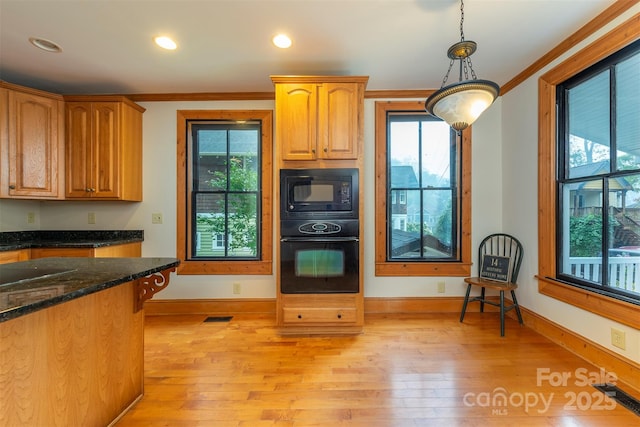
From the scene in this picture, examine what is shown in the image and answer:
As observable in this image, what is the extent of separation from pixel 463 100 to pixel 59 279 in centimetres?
214

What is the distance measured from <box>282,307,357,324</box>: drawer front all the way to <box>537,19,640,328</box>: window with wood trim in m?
1.76

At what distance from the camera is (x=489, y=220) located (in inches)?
116

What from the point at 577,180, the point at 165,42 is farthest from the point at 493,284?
the point at 165,42

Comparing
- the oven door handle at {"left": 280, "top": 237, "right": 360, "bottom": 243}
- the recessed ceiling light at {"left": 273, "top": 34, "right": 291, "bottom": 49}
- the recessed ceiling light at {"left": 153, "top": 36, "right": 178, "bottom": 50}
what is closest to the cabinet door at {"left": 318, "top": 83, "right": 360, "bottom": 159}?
the recessed ceiling light at {"left": 273, "top": 34, "right": 291, "bottom": 49}

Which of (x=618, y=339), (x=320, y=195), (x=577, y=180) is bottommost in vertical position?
(x=618, y=339)

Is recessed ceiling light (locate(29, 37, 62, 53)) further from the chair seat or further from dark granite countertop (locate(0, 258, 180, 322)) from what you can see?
the chair seat

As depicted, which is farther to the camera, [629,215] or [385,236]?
[385,236]

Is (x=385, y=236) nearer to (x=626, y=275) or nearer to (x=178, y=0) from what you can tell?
(x=626, y=275)

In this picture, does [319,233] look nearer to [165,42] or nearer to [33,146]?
[165,42]

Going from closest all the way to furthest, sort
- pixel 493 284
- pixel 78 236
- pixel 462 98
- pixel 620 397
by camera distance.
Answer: pixel 462 98 < pixel 620 397 < pixel 493 284 < pixel 78 236

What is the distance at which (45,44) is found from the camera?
6.93ft

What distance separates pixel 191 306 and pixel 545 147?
386cm

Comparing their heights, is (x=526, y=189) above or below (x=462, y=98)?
below

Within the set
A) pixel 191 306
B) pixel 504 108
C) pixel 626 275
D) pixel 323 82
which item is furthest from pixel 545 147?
pixel 191 306
